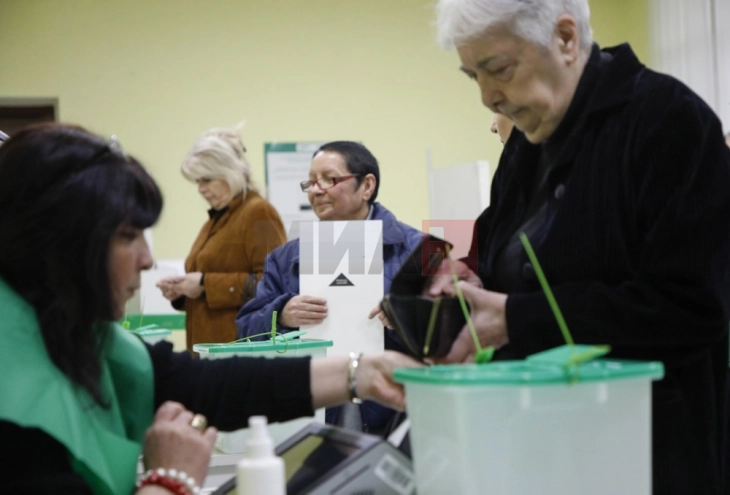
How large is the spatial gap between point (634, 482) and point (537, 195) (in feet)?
1.64

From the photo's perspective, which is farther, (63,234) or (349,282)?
(349,282)

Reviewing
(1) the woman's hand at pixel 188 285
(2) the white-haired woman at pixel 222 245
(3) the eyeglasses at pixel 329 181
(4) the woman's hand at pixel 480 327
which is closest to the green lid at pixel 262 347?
(4) the woman's hand at pixel 480 327

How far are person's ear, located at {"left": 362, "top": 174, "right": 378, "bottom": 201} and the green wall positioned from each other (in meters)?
2.28

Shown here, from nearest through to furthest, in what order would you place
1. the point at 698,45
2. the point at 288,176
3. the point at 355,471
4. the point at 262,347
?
the point at 355,471 < the point at 262,347 < the point at 698,45 < the point at 288,176

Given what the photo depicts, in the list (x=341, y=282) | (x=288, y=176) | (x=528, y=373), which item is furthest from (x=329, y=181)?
(x=288, y=176)

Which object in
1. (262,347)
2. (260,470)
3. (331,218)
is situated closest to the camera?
(260,470)

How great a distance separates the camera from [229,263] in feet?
11.4

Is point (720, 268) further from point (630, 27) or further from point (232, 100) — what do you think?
point (630, 27)

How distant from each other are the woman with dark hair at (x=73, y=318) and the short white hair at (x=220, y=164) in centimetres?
236

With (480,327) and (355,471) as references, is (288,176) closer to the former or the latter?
(480,327)

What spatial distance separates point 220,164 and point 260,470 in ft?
9.22

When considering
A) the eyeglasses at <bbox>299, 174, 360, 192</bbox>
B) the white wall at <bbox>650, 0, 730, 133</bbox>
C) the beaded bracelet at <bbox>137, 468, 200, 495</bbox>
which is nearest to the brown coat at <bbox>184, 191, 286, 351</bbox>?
the eyeglasses at <bbox>299, 174, 360, 192</bbox>

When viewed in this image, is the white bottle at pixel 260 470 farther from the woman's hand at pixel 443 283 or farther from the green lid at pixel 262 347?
the green lid at pixel 262 347

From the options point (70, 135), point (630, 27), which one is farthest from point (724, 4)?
point (70, 135)
